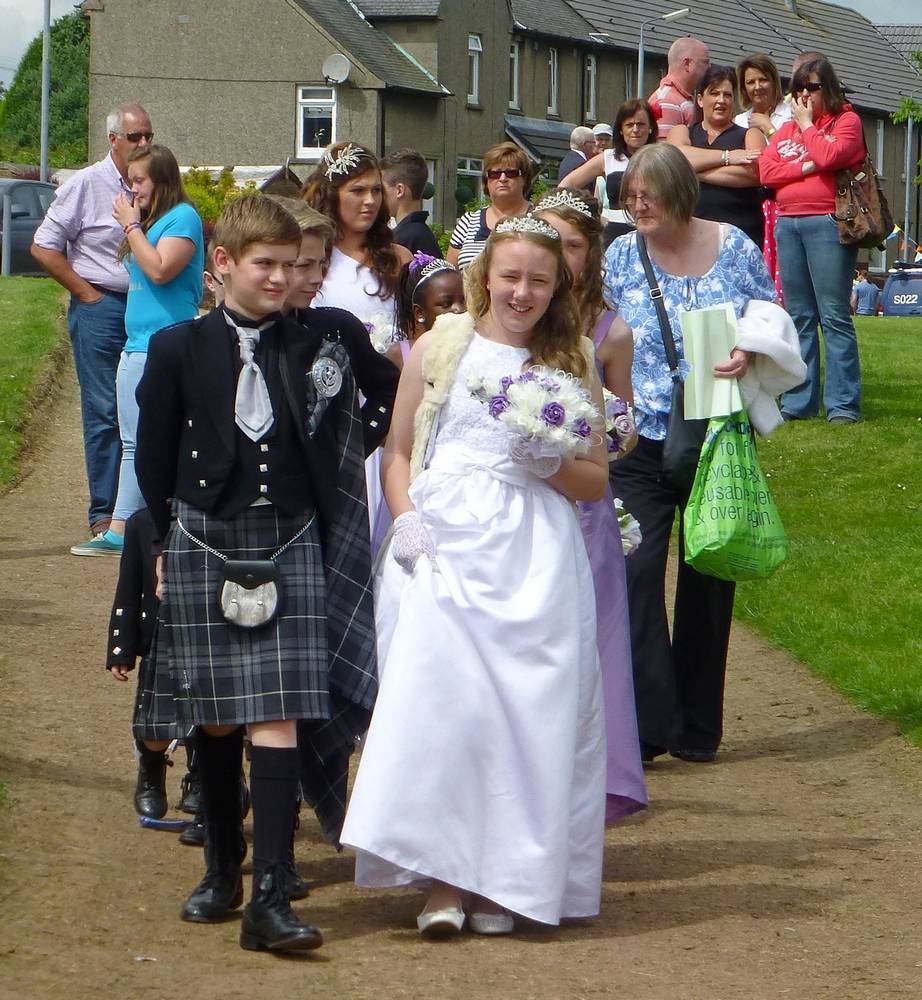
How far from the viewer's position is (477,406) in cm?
486

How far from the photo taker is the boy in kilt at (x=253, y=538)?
14.7 ft

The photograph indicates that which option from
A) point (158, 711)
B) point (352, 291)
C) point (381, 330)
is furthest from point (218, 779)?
point (352, 291)

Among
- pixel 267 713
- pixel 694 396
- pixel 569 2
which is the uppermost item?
pixel 569 2

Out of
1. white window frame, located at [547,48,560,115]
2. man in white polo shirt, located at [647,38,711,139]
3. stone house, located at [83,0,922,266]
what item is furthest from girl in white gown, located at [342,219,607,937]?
white window frame, located at [547,48,560,115]

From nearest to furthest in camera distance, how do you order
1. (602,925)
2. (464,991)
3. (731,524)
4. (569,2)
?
(464,991) → (602,925) → (731,524) → (569,2)

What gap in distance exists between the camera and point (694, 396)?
6434mm

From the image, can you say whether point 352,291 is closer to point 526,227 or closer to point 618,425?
point 618,425

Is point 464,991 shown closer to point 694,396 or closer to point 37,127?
point 694,396

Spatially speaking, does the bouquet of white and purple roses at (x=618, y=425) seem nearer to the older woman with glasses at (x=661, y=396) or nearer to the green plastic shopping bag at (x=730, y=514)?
the green plastic shopping bag at (x=730, y=514)

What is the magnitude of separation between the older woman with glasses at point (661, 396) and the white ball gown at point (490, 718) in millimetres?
1812

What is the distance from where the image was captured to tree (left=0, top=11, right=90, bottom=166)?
98.4 meters

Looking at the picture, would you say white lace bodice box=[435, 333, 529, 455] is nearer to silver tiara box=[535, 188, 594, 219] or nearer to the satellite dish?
silver tiara box=[535, 188, 594, 219]

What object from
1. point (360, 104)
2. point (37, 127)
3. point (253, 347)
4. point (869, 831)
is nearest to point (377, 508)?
point (253, 347)

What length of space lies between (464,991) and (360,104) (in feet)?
158
